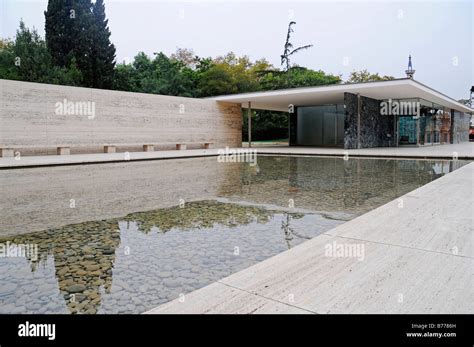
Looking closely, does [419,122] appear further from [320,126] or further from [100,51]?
[100,51]

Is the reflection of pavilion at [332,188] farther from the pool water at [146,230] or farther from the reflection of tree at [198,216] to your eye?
the reflection of tree at [198,216]

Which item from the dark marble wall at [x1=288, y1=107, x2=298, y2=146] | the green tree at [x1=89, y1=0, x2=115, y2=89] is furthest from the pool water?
the green tree at [x1=89, y1=0, x2=115, y2=89]

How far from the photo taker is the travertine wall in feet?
42.7

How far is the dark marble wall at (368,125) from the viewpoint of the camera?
58.4 ft

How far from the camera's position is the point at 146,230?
12.3 feet

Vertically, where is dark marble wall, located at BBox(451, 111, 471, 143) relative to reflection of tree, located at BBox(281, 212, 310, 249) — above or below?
above

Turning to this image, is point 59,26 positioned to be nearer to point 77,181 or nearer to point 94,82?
point 94,82

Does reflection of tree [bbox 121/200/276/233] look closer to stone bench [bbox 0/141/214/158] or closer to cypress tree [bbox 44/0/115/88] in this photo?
stone bench [bbox 0/141/214/158]

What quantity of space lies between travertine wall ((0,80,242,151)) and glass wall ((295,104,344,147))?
17.9ft

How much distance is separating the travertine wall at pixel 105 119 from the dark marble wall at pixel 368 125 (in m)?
6.92

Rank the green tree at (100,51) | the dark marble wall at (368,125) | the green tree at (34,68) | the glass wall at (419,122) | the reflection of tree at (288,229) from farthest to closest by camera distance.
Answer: the green tree at (100,51) < the green tree at (34,68) < the glass wall at (419,122) < the dark marble wall at (368,125) < the reflection of tree at (288,229)

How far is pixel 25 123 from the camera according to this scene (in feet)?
43.2

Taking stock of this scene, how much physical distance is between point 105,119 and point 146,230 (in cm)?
1304

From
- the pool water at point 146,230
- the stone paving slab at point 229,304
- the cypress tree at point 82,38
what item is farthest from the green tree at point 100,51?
the stone paving slab at point 229,304
